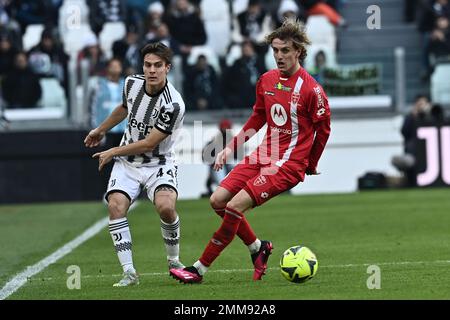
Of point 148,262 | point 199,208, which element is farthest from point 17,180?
point 148,262

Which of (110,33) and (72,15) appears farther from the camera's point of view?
(110,33)

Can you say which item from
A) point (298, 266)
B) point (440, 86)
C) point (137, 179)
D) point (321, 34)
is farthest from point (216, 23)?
point (298, 266)

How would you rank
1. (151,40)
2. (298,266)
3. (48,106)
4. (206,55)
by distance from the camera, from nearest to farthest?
(298,266) < (48,106) < (206,55) < (151,40)

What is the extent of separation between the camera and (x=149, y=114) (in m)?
10.4

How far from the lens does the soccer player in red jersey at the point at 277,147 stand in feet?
33.3

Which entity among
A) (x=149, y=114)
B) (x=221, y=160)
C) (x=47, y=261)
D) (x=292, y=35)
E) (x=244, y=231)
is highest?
(x=292, y=35)

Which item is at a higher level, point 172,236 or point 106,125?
point 106,125

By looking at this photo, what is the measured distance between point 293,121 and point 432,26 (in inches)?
619

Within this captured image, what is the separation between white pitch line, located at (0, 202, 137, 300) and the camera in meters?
10.2

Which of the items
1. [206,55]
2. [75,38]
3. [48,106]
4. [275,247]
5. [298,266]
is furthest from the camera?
[75,38]

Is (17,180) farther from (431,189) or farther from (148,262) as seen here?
(148,262)

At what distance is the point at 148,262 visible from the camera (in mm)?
12367

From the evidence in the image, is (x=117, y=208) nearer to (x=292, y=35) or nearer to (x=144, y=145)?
(x=144, y=145)

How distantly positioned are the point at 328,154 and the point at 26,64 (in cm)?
604
